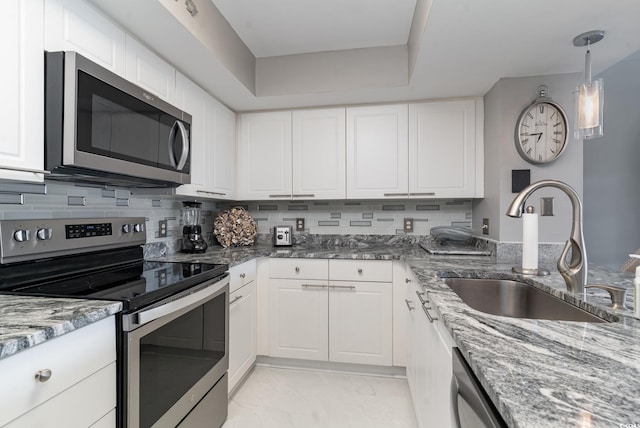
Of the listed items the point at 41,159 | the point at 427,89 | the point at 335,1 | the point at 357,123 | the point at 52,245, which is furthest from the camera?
the point at 357,123

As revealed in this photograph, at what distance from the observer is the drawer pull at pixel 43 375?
0.77m

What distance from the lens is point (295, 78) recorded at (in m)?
2.35

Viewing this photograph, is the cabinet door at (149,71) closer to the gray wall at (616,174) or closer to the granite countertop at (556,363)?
the granite countertop at (556,363)

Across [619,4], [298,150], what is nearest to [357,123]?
[298,150]

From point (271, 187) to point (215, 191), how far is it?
0.51 metres

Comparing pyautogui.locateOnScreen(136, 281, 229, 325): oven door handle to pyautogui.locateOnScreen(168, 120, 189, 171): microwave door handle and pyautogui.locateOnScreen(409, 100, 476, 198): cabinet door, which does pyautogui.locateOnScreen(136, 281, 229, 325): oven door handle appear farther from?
pyautogui.locateOnScreen(409, 100, 476, 198): cabinet door

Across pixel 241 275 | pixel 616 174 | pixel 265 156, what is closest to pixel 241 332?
pixel 241 275

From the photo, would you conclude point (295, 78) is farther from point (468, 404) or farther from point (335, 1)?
point (468, 404)

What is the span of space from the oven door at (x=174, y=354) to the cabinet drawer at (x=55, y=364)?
0.07 metres

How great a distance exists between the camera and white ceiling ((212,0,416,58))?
1812 mm

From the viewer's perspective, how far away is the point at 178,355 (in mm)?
1334

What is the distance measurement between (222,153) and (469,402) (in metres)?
2.24

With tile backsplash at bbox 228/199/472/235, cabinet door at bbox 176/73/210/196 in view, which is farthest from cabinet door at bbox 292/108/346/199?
cabinet door at bbox 176/73/210/196

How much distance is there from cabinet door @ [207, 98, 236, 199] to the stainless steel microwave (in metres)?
0.61
